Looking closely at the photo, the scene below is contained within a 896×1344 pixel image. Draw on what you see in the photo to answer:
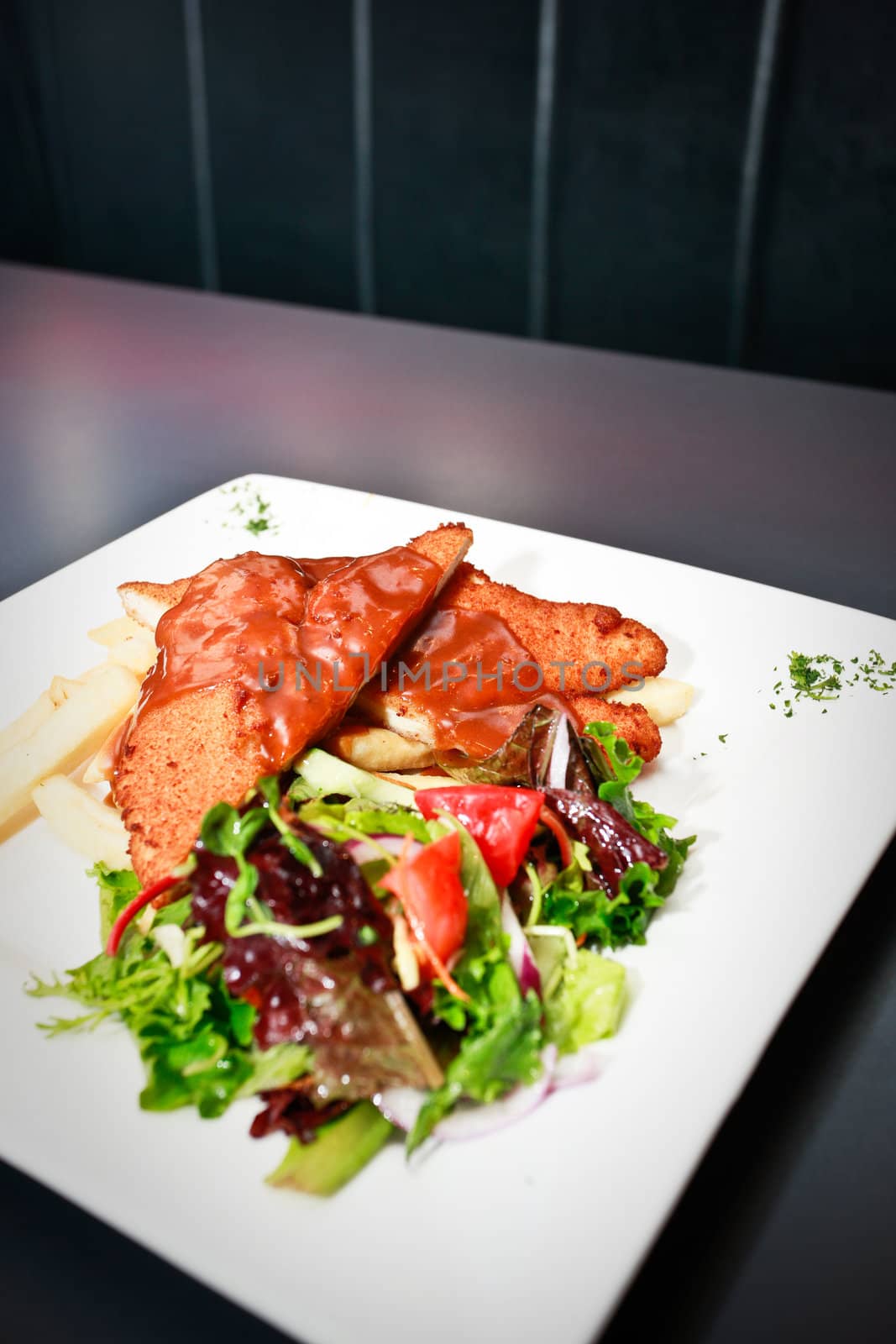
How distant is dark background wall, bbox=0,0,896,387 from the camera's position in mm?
6387

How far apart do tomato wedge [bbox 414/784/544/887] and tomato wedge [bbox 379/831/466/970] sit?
0.56 feet

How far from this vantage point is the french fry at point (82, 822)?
2428 mm

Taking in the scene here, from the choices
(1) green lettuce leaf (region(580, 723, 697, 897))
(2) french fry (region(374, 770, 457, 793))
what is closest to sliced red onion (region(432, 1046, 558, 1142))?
(1) green lettuce leaf (region(580, 723, 697, 897))

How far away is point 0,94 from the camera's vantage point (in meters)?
9.08

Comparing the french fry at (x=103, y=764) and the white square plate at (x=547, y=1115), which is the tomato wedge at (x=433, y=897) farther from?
the french fry at (x=103, y=764)

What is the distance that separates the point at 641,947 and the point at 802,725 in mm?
833

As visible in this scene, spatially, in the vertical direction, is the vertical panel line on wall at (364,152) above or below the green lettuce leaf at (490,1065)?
above

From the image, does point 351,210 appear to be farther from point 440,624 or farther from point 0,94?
point 440,624

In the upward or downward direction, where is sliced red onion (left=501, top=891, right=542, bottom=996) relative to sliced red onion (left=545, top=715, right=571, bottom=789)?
downward

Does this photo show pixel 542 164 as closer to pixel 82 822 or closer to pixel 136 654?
pixel 136 654

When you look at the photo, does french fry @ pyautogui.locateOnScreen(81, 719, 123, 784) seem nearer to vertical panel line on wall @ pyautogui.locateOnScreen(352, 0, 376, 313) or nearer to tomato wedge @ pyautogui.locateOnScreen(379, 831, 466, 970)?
tomato wedge @ pyautogui.locateOnScreen(379, 831, 466, 970)

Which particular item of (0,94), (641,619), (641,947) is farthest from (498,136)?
(641,947)

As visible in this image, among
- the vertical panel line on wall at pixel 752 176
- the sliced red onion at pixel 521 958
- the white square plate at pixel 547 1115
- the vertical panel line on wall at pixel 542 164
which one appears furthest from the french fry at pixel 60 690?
the vertical panel line on wall at pixel 542 164

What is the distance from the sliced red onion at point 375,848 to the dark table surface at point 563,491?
2.09 feet
